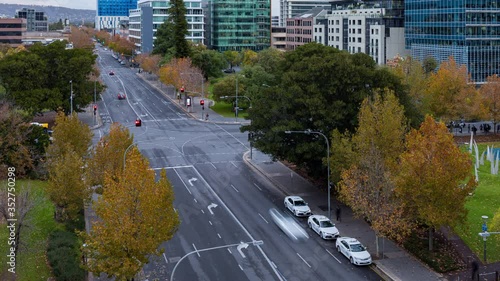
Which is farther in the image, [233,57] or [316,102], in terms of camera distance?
[233,57]

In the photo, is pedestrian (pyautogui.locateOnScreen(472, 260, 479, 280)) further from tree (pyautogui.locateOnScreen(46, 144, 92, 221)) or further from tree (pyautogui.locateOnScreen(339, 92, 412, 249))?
tree (pyautogui.locateOnScreen(46, 144, 92, 221))

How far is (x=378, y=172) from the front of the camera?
36.8 m

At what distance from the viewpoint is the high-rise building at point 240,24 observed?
183m

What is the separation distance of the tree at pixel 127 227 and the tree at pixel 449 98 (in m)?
49.5

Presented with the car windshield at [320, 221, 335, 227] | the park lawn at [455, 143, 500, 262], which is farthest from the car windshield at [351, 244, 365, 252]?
the park lawn at [455, 143, 500, 262]

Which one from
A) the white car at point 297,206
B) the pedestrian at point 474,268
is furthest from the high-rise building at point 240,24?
the pedestrian at point 474,268

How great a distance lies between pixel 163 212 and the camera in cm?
3073

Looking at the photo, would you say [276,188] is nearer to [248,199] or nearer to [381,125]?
[248,199]

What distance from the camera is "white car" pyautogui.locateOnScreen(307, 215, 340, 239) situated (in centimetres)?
3912

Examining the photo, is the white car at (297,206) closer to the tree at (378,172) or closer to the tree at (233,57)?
the tree at (378,172)

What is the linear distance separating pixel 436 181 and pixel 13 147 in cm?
3726

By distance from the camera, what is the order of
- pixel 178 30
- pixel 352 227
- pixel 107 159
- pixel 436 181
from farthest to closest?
pixel 178 30
pixel 107 159
pixel 352 227
pixel 436 181

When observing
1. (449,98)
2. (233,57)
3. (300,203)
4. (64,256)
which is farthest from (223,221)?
(233,57)

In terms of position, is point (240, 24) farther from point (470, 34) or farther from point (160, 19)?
point (470, 34)
